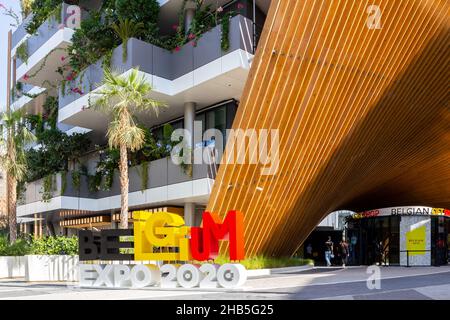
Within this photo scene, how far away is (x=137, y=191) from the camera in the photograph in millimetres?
25719

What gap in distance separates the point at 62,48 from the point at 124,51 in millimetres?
8115

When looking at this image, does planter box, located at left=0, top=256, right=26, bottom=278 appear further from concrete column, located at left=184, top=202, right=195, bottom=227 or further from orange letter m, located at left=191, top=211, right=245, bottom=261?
orange letter m, located at left=191, top=211, right=245, bottom=261

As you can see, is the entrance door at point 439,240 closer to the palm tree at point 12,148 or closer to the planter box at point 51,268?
the planter box at point 51,268

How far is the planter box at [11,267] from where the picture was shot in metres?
23.2

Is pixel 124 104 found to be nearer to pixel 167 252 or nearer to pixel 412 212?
pixel 167 252

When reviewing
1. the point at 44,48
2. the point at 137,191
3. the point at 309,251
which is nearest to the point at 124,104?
the point at 137,191

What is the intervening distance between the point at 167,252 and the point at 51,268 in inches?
290

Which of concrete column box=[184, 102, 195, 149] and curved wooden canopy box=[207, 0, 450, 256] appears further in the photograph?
concrete column box=[184, 102, 195, 149]

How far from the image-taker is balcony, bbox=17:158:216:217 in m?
22.6

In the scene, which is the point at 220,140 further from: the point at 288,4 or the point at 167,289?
the point at 167,289

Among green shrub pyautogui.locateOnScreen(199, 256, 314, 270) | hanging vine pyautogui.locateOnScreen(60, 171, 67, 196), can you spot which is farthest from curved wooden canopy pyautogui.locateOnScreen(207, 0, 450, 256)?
hanging vine pyautogui.locateOnScreen(60, 171, 67, 196)

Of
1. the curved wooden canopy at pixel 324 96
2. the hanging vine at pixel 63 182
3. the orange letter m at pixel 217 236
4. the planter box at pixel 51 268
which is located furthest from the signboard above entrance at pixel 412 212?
the orange letter m at pixel 217 236

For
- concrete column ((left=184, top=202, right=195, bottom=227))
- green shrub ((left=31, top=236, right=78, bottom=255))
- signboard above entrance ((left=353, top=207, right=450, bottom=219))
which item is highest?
concrete column ((left=184, top=202, right=195, bottom=227))

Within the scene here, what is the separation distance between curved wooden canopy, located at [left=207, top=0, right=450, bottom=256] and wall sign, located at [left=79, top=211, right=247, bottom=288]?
3334 millimetres
